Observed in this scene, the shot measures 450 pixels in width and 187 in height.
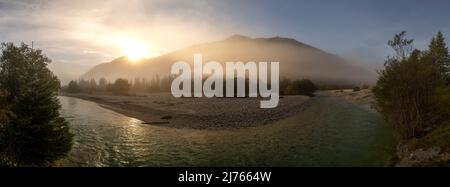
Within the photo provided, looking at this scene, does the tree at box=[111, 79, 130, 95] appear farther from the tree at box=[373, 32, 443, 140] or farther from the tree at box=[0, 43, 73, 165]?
the tree at box=[373, 32, 443, 140]

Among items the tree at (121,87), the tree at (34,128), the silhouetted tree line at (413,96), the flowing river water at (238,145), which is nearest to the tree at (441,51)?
the flowing river water at (238,145)

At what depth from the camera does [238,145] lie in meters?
31.2

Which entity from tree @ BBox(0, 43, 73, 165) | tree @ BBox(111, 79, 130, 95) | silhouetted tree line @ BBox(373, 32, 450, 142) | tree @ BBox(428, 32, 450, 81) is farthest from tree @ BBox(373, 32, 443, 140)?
tree @ BBox(111, 79, 130, 95)

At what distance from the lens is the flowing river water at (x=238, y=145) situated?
2521 centimetres

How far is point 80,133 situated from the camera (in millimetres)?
38375

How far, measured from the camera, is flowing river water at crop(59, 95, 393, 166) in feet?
82.7

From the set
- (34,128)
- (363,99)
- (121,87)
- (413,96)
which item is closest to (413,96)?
(413,96)

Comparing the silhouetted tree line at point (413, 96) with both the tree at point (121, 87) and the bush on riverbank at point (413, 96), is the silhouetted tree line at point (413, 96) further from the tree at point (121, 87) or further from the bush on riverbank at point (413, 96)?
the tree at point (121, 87)

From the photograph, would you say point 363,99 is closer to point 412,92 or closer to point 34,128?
point 412,92

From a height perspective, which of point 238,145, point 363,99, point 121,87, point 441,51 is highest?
point 441,51
